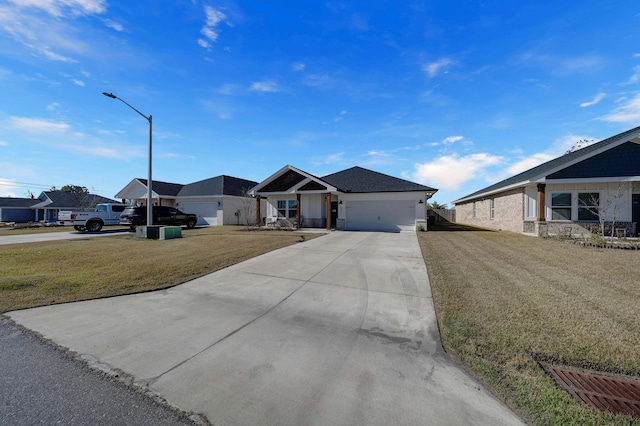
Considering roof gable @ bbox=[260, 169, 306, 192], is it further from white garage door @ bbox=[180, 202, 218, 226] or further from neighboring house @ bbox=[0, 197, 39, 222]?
neighboring house @ bbox=[0, 197, 39, 222]

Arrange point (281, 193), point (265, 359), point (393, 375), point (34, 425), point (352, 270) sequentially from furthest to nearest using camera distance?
point (281, 193) < point (352, 270) < point (265, 359) < point (393, 375) < point (34, 425)

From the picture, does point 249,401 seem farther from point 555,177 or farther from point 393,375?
point 555,177

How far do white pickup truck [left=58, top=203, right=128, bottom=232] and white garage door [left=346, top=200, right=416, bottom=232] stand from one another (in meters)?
19.3

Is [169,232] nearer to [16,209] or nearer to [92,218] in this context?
[92,218]

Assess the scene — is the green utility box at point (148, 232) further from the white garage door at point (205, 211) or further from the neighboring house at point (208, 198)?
the white garage door at point (205, 211)

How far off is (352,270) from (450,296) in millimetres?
2848

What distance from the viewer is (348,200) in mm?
21094

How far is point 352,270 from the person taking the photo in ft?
25.1

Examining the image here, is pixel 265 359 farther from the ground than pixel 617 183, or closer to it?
closer to it

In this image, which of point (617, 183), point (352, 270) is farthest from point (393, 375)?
point (617, 183)

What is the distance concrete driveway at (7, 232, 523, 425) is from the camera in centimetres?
250

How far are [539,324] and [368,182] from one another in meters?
17.9

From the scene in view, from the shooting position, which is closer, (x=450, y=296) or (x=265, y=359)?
(x=265, y=359)

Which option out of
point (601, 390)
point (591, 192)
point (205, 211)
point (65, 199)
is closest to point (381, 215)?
point (591, 192)
